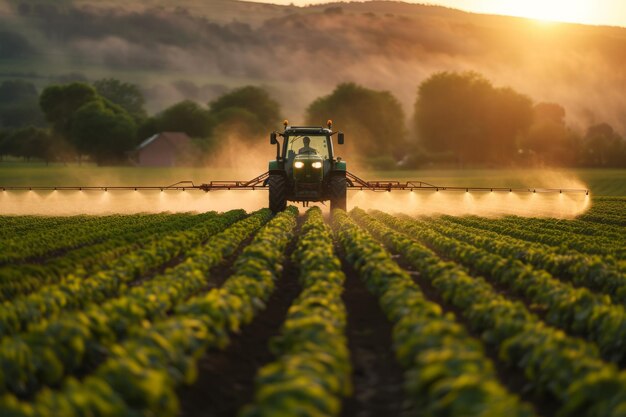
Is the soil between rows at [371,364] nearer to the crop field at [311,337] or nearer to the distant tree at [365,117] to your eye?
the crop field at [311,337]

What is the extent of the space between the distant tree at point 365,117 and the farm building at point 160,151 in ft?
72.2

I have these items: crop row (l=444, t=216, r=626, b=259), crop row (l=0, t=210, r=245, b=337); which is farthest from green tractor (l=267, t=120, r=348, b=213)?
crop row (l=0, t=210, r=245, b=337)

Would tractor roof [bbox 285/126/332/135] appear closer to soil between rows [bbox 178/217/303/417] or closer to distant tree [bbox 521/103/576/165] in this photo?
soil between rows [bbox 178/217/303/417]

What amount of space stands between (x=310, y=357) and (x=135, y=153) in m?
119

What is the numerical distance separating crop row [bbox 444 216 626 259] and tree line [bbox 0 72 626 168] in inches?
3145

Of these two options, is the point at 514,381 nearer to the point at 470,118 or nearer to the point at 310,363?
the point at 310,363

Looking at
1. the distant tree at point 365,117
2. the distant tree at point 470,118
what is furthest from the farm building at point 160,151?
the distant tree at point 470,118

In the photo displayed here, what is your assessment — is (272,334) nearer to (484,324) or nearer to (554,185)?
(484,324)

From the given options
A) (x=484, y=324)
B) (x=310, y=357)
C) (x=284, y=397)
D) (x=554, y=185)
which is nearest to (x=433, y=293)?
(x=484, y=324)

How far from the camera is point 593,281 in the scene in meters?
15.4

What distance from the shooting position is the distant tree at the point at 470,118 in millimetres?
121812

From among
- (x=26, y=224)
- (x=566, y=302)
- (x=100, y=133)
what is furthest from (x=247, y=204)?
(x=100, y=133)

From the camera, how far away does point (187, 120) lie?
452 feet

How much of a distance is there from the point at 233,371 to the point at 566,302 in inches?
181
